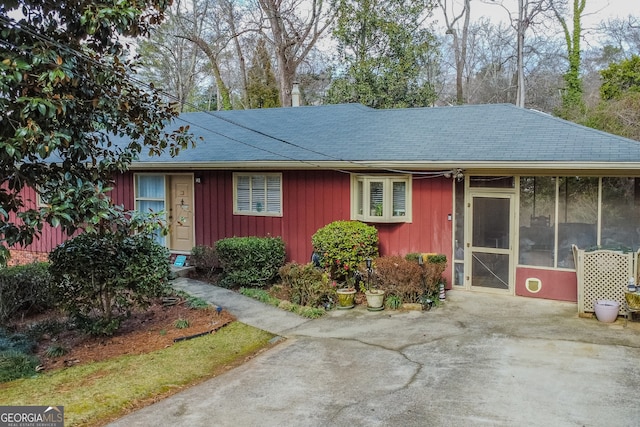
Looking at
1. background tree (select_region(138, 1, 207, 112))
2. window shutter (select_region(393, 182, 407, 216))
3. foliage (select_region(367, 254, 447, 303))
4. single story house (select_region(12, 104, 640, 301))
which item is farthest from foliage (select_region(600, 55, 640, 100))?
background tree (select_region(138, 1, 207, 112))

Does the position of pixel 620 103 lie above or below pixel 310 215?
above

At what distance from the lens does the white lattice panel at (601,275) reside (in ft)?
25.7

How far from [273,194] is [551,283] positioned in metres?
5.74

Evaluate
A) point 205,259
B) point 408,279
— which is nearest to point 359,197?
point 408,279

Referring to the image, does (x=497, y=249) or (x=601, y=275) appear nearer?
(x=601, y=275)

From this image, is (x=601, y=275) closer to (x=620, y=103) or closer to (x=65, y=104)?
(x=65, y=104)

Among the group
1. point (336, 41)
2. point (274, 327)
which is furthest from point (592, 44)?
point (274, 327)

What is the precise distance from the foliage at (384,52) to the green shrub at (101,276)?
14.1m

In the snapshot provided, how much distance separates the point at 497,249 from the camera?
9.34 meters

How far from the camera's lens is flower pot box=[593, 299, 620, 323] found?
764cm

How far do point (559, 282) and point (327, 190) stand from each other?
460cm

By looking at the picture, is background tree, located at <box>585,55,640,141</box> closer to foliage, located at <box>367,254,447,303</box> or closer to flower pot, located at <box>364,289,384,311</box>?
foliage, located at <box>367,254,447,303</box>

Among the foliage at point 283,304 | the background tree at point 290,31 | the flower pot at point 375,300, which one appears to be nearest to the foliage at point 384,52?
the background tree at point 290,31

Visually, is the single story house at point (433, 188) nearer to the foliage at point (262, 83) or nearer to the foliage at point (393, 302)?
the foliage at point (393, 302)
